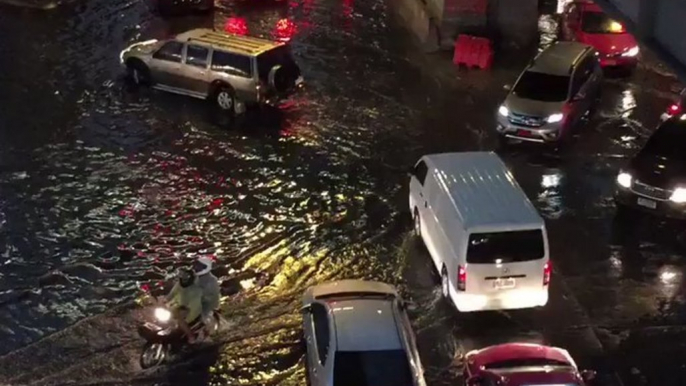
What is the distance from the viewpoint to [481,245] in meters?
15.3

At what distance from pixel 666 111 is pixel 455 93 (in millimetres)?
5172

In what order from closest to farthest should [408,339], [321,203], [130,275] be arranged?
1. [408,339]
2. [130,275]
3. [321,203]

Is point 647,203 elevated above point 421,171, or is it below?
below

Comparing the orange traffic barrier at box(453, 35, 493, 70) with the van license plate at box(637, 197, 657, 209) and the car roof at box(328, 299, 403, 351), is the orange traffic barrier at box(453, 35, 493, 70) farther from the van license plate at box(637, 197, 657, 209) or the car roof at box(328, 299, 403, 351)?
the car roof at box(328, 299, 403, 351)

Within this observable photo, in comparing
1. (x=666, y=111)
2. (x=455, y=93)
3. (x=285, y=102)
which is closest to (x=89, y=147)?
(x=285, y=102)

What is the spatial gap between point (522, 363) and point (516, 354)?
8.1 inches

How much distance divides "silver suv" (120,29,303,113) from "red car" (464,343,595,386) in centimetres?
1169

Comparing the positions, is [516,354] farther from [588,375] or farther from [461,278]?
[461,278]

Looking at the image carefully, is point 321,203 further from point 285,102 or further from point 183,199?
point 285,102

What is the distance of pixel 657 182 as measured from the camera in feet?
61.4

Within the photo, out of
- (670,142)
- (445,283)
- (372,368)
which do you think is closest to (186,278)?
(372,368)

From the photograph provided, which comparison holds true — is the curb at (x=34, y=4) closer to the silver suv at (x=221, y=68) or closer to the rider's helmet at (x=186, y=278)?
the silver suv at (x=221, y=68)

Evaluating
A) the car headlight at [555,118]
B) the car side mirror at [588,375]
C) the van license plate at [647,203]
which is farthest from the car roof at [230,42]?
the car side mirror at [588,375]

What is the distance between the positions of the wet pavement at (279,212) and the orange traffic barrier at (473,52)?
353 millimetres
